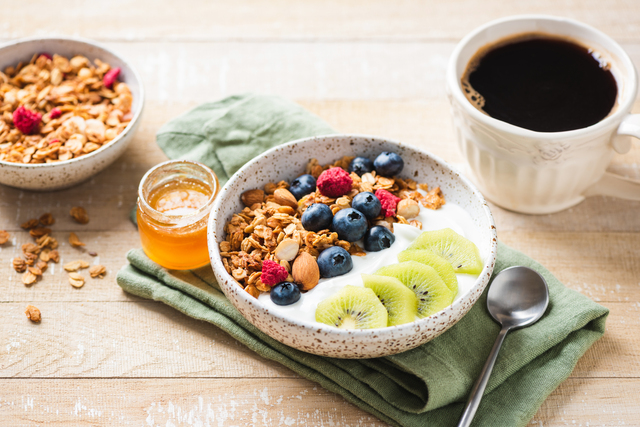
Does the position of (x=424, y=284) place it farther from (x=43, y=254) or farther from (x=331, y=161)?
(x=43, y=254)

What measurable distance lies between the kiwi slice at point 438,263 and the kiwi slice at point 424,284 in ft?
0.06

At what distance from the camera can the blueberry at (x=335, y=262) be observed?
1125 mm

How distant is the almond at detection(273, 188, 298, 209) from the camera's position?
Answer: 127 cm

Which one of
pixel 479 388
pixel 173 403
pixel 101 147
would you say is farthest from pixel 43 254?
pixel 479 388

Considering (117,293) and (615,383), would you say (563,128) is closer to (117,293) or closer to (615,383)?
(615,383)

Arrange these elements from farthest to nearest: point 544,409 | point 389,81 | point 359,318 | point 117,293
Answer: point 389,81
point 117,293
point 544,409
point 359,318

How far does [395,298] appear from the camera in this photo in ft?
3.48

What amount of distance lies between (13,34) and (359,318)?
1532 millimetres

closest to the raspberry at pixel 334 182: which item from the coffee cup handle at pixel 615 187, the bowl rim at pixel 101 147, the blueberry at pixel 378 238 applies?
the blueberry at pixel 378 238

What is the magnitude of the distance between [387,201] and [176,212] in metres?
0.47

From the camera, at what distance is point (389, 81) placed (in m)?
1.81

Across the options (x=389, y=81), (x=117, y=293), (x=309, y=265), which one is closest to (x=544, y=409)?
(x=309, y=265)

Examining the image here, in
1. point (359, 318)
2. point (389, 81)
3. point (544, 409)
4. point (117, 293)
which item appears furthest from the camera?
point (389, 81)

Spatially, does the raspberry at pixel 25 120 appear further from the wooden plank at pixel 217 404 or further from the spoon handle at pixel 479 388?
the spoon handle at pixel 479 388
